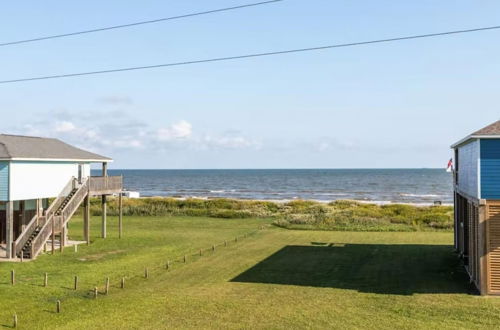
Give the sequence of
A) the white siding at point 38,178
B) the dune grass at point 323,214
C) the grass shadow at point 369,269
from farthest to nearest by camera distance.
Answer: the dune grass at point 323,214 → the white siding at point 38,178 → the grass shadow at point 369,269

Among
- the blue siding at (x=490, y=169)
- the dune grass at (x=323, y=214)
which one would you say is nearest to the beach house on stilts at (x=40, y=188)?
the dune grass at (x=323, y=214)

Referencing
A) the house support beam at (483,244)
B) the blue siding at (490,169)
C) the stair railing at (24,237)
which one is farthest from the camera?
the stair railing at (24,237)

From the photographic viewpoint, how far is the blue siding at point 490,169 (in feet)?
69.7

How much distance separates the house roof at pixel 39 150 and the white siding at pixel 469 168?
2391cm

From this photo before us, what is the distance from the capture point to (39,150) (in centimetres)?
3397

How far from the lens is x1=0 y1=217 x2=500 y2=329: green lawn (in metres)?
17.9

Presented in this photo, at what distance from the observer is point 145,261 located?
2936cm

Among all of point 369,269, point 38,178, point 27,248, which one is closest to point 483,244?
point 369,269

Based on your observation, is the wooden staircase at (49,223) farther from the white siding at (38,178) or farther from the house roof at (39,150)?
the house roof at (39,150)

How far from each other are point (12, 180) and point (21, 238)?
3349mm

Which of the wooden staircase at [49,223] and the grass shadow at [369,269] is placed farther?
the wooden staircase at [49,223]

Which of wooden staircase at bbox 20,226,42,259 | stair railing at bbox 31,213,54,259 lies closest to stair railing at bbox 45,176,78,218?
stair railing at bbox 31,213,54,259

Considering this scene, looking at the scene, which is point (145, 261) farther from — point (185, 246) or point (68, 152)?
point (68, 152)

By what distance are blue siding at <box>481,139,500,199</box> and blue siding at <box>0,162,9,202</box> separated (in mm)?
24672
